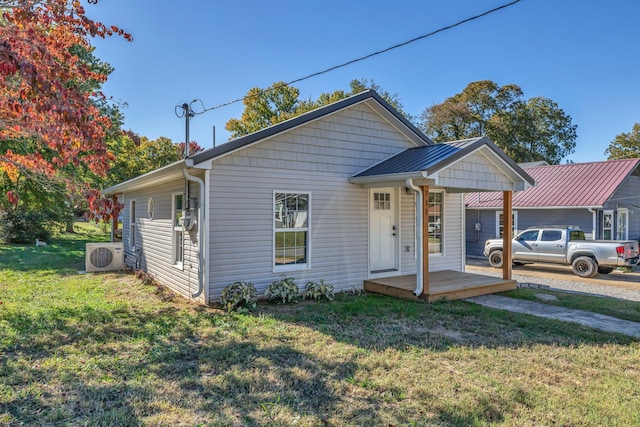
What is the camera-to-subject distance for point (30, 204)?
1606 cm

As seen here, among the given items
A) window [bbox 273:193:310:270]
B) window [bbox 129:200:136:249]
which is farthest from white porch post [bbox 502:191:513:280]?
window [bbox 129:200:136:249]

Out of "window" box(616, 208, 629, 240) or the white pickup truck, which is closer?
the white pickup truck

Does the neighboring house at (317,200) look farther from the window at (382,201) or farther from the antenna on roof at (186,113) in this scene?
the antenna on roof at (186,113)

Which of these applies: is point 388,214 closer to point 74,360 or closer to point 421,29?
point 421,29

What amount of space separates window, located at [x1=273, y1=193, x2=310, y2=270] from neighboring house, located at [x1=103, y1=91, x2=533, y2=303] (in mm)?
19

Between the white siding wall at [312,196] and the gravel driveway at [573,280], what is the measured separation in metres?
4.74

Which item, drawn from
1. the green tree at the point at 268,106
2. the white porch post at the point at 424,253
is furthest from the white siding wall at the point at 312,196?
the green tree at the point at 268,106

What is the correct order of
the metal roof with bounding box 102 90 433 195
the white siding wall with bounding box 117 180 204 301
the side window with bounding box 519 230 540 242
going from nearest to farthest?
the metal roof with bounding box 102 90 433 195 → the white siding wall with bounding box 117 180 204 301 → the side window with bounding box 519 230 540 242

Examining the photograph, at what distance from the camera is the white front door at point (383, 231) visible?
348 inches

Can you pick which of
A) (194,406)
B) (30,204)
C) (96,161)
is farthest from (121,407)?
(30,204)

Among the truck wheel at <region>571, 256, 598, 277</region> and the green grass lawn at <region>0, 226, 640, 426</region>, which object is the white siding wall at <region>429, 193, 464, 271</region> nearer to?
the green grass lawn at <region>0, 226, 640, 426</region>

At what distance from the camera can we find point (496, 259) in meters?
13.4

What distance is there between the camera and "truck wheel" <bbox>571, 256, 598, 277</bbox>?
36.9 ft

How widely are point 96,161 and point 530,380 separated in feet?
18.2
